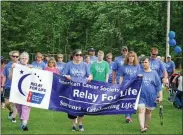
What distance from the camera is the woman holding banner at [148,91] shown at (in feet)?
32.8

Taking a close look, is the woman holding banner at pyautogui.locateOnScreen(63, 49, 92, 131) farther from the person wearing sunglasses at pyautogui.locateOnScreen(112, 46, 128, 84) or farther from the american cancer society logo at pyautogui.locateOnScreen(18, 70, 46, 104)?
the person wearing sunglasses at pyautogui.locateOnScreen(112, 46, 128, 84)

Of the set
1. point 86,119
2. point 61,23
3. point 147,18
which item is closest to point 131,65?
point 86,119

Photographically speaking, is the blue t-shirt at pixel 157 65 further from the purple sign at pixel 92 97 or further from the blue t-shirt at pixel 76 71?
the blue t-shirt at pixel 76 71

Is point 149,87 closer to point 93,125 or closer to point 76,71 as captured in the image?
point 76,71

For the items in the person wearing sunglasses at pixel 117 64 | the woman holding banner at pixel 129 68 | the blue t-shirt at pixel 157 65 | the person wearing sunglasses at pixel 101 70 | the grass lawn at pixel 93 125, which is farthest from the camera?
the person wearing sunglasses at pixel 101 70

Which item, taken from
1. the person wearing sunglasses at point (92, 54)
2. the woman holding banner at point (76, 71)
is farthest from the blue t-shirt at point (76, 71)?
the person wearing sunglasses at point (92, 54)

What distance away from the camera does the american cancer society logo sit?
9.89 metres

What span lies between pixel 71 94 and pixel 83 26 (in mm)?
33926

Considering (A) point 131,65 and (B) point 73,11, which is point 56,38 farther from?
(A) point 131,65

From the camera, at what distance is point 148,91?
10055 millimetres

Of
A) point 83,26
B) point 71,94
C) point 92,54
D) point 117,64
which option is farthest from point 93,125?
point 83,26

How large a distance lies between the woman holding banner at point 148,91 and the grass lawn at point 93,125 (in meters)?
0.51

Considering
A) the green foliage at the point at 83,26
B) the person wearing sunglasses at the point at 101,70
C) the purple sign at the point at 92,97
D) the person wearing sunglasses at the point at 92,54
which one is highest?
the green foliage at the point at 83,26

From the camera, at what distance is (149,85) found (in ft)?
33.0
